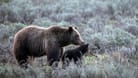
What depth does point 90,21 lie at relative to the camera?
1385 centimetres

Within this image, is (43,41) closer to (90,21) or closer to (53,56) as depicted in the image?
(53,56)

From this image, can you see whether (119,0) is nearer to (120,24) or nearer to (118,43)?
(120,24)

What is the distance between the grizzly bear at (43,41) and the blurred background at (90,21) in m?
0.37

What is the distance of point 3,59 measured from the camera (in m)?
8.96

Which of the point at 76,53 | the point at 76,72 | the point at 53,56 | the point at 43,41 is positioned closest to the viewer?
the point at 76,72

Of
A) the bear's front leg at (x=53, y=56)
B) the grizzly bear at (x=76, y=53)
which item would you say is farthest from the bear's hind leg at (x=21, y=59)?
the grizzly bear at (x=76, y=53)

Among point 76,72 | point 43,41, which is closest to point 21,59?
point 43,41

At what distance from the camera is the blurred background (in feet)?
31.6

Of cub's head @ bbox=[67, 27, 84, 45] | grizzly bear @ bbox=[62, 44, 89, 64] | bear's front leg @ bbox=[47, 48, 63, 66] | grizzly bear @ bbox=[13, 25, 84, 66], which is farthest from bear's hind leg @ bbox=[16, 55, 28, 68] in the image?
cub's head @ bbox=[67, 27, 84, 45]

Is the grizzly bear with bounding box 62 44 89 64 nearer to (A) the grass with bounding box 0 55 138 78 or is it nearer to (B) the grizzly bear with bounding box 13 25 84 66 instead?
(B) the grizzly bear with bounding box 13 25 84 66

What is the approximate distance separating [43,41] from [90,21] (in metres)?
5.58

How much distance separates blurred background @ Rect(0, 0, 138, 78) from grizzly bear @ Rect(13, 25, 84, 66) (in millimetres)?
372

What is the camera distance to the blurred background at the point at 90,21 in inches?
379

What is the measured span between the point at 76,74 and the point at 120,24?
723cm
